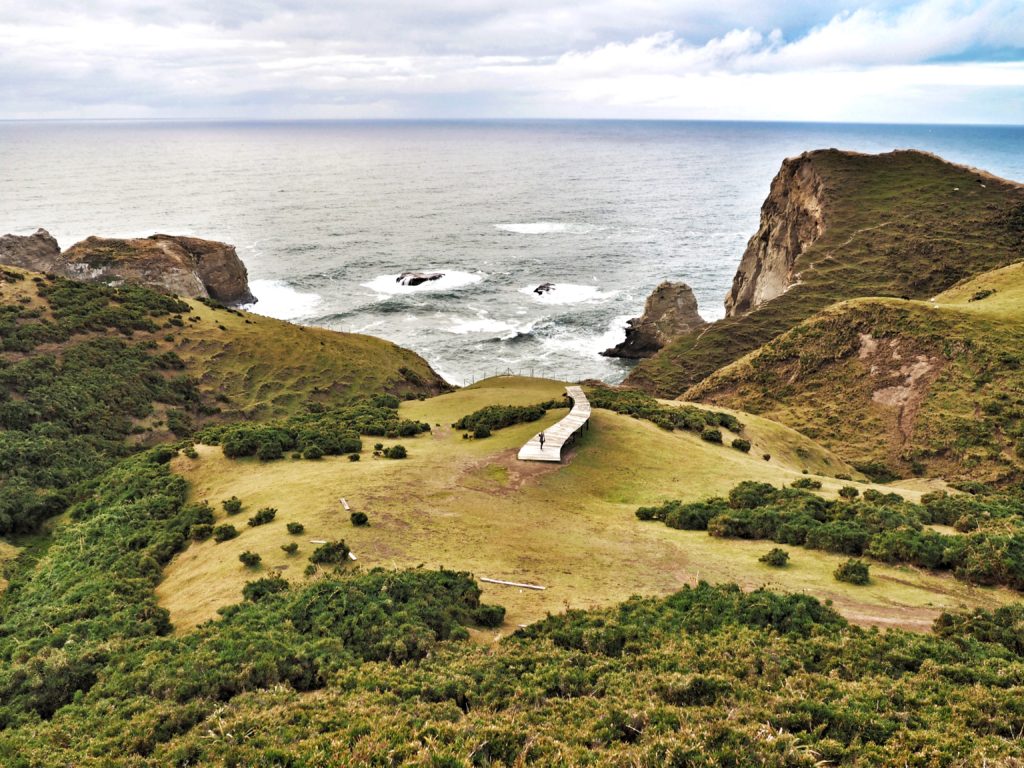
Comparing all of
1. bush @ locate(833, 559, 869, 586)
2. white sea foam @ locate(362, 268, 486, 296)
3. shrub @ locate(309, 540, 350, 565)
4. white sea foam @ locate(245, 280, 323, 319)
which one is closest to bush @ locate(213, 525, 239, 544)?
shrub @ locate(309, 540, 350, 565)

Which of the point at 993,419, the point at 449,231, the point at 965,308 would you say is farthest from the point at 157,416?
the point at 449,231

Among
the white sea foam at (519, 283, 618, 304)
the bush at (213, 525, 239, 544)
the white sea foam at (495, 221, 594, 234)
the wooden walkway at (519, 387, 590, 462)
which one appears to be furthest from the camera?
the white sea foam at (495, 221, 594, 234)

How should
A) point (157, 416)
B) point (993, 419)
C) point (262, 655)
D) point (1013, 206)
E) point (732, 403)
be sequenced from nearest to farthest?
1. point (262, 655)
2. point (993, 419)
3. point (157, 416)
4. point (732, 403)
5. point (1013, 206)

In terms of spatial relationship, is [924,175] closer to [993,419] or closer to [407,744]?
[993,419]

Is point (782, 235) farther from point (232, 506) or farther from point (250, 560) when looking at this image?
point (250, 560)

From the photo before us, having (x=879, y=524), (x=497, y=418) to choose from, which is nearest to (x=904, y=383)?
(x=879, y=524)

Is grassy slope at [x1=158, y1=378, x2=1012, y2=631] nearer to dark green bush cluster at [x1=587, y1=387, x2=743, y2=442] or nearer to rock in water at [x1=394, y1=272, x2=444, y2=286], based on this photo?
dark green bush cluster at [x1=587, y1=387, x2=743, y2=442]
